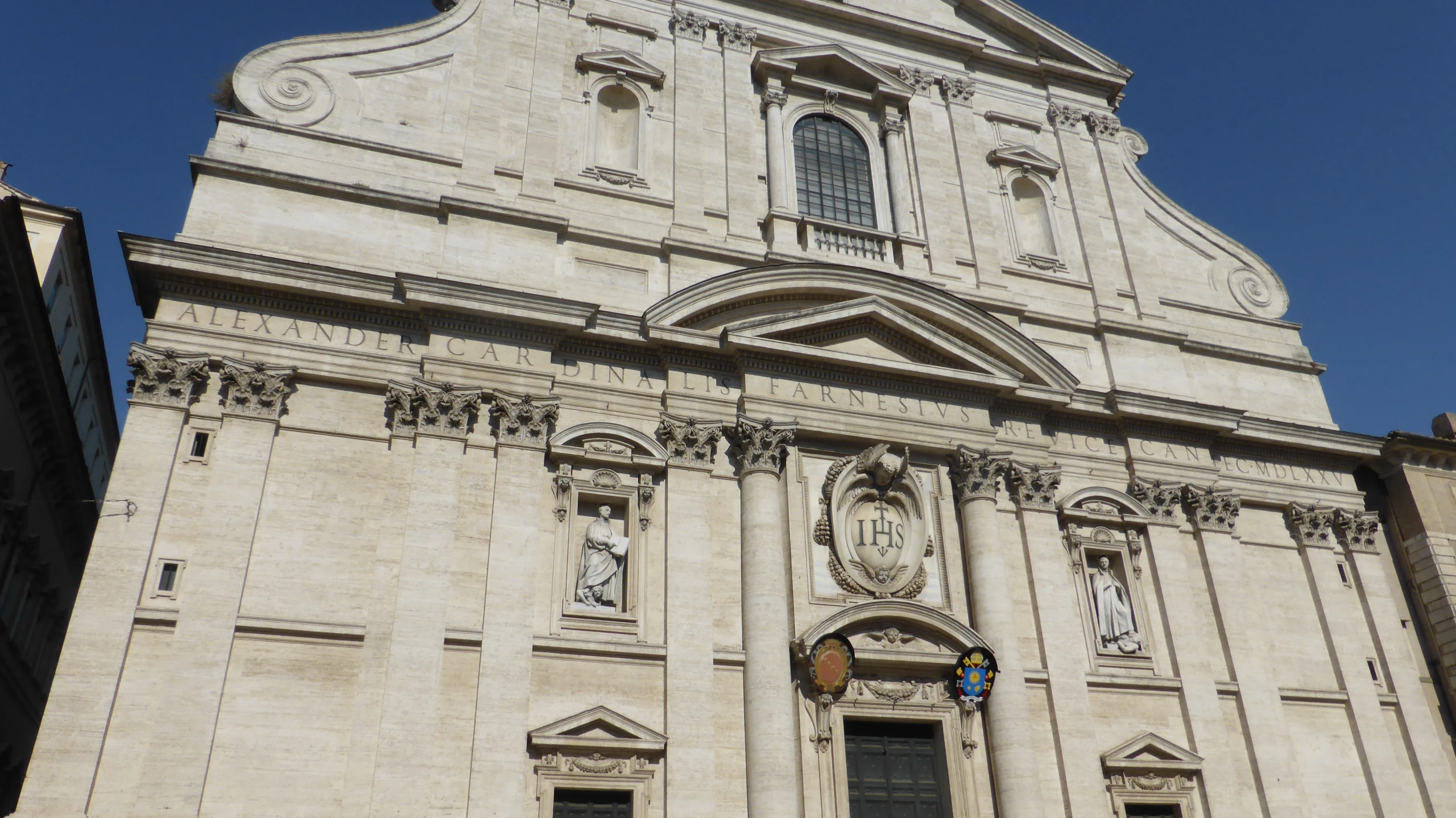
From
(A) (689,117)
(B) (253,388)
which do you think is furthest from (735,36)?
(B) (253,388)

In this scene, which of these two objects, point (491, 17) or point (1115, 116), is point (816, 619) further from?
point (1115, 116)

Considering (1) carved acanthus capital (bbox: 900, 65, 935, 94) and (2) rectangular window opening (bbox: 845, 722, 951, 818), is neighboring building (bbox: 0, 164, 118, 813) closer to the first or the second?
(2) rectangular window opening (bbox: 845, 722, 951, 818)

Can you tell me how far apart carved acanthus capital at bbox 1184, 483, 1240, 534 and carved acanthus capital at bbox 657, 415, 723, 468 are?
8.46 metres

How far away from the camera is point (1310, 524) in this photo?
19812 millimetres

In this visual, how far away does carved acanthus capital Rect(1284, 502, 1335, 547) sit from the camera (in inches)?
776

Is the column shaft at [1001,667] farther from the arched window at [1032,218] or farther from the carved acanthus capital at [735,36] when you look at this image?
the carved acanthus capital at [735,36]

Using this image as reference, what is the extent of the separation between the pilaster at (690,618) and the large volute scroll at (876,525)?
195 cm

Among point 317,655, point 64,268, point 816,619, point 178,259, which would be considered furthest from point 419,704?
point 64,268

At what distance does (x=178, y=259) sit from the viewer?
1479 cm

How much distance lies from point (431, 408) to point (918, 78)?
12384 mm

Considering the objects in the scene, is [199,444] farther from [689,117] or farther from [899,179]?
[899,179]

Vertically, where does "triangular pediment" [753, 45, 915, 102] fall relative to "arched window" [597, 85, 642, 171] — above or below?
above

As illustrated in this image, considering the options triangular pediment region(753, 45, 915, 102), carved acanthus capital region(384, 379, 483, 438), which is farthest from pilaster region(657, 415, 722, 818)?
triangular pediment region(753, 45, 915, 102)

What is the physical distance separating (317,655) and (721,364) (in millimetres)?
7078
